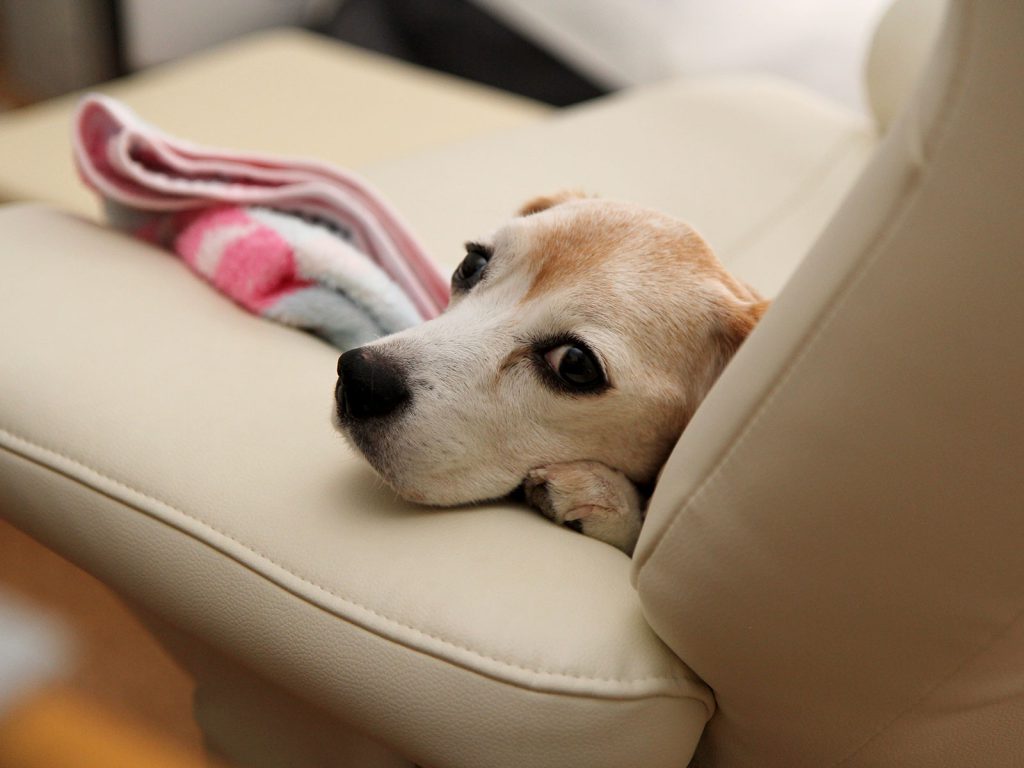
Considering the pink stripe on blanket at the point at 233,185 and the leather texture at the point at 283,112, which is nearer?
the pink stripe on blanket at the point at 233,185

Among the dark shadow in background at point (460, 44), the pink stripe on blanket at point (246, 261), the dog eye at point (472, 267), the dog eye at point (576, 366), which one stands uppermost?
the dog eye at point (576, 366)

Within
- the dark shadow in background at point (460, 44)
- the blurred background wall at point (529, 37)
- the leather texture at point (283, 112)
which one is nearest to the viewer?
the leather texture at point (283, 112)

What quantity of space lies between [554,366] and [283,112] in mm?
1441

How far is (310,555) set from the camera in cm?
74

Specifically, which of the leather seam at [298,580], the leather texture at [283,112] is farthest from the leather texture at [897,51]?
the leather seam at [298,580]

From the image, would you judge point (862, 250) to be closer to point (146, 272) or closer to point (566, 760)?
point (566, 760)

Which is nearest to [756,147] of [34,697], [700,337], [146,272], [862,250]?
[700,337]

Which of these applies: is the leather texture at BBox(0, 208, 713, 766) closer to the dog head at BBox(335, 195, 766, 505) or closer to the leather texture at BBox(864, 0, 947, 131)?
the dog head at BBox(335, 195, 766, 505)

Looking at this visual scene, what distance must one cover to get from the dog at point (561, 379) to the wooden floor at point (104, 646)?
1.46 feet

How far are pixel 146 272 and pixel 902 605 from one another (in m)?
0.83

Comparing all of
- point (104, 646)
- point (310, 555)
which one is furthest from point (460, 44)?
point (310, 555)

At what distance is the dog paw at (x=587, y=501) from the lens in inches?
32.7

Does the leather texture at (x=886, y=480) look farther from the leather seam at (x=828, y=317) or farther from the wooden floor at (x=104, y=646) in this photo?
the wooden floor at (x=104, y=646)

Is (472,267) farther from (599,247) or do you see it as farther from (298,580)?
(298,580)
